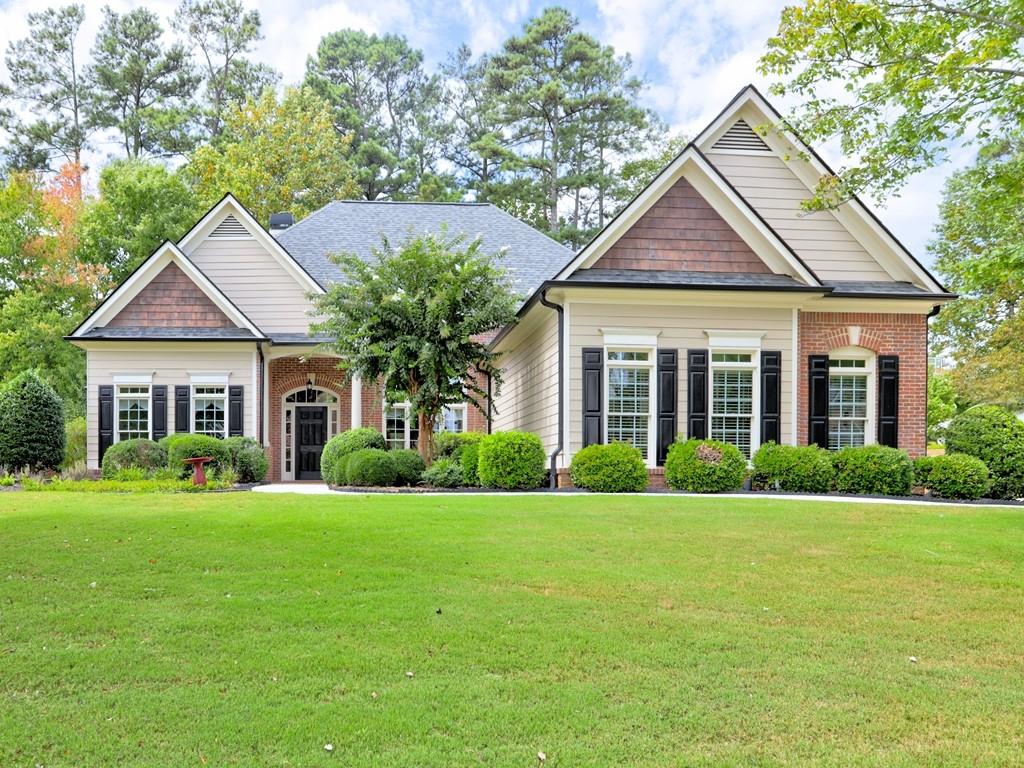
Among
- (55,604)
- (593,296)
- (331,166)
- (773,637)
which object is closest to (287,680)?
(55,604)

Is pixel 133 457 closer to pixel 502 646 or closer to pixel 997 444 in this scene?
pixel 502 646

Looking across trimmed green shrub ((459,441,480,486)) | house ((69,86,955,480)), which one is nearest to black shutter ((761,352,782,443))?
house ((69,86,955,480))

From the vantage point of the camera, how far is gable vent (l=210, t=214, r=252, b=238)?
20.5 m

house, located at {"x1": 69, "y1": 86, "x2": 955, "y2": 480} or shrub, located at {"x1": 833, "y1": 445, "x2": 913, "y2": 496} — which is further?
house, located at {"x1": 69, "y1": 86, "x2": 955, "y2": 480}

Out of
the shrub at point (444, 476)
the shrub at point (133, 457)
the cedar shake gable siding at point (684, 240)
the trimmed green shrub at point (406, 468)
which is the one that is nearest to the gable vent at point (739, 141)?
the cedar shake gable siding at point (684, 240)

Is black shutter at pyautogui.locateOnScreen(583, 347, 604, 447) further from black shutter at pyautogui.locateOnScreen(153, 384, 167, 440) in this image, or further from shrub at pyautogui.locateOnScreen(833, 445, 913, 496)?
black shutter at pyautogui.locateOnScreen(153, 384, 167, 440)

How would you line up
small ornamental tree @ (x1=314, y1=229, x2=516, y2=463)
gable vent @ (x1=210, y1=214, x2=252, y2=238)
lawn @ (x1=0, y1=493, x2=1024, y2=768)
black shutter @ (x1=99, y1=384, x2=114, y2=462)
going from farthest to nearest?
gable vent @ (x1=210, y1=214, x2=252, y2=238) → black shutter @ (x1=99, y1=384, x2=114, y2=462) → small ornamental tree @ (x1=314, y1=229, x2=516, y2=463) → lawn @ (x1=0, y1=493, x2=1024, y2=768)

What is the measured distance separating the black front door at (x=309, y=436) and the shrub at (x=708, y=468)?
1015 cm

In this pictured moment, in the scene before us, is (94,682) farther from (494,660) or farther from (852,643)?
(852,643)

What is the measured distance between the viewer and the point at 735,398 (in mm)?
14844

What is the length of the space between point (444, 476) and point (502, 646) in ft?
32.0

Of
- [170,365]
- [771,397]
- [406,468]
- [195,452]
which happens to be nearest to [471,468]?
[406,468]

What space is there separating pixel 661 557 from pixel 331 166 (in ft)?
101

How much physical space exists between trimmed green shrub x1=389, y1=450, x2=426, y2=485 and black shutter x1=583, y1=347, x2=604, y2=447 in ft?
10.0
